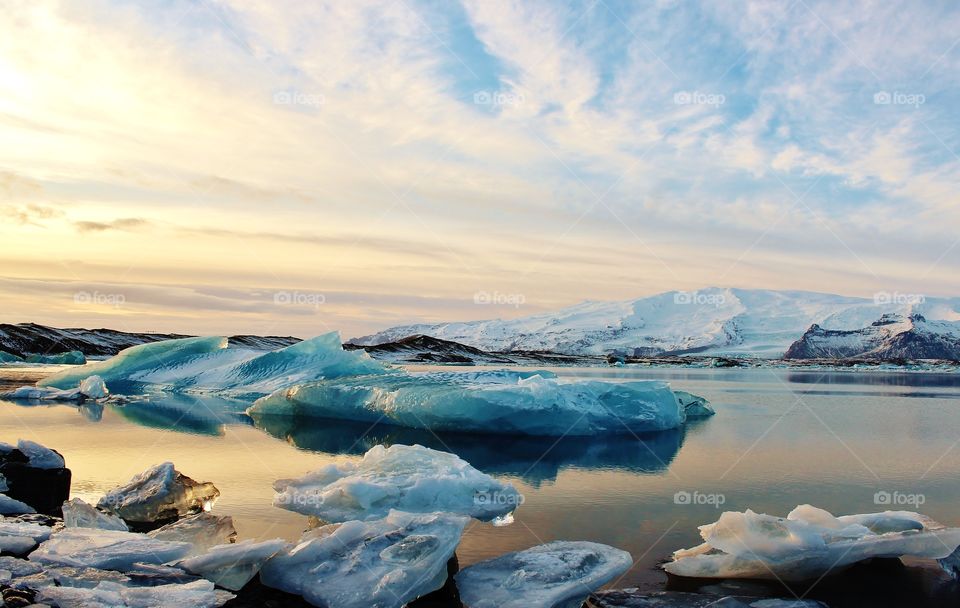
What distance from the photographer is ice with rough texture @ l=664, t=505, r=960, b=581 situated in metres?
4.15

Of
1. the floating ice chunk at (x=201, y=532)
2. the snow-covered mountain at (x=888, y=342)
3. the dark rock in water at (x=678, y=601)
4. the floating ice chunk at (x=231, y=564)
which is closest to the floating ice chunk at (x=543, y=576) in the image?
the dark rock in water at (x=678, y=601)

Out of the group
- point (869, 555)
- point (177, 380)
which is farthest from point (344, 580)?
point (177, 380)

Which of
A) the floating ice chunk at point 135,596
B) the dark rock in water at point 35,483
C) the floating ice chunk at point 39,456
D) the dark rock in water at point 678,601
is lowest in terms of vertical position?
the dark rock in water at point 35,483

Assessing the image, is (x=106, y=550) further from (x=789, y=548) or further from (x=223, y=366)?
(x=223, y=366)

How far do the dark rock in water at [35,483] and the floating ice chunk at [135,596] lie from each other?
231 cm

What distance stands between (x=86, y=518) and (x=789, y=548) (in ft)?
15.3

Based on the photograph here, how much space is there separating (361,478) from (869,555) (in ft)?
11.9

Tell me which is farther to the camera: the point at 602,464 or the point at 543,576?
the point at 602,464

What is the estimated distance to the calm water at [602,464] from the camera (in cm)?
524

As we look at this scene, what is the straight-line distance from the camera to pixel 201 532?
4.65 metres

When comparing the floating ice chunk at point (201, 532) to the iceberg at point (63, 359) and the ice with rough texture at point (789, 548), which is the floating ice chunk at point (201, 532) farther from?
the iceberg at point (63, 359)

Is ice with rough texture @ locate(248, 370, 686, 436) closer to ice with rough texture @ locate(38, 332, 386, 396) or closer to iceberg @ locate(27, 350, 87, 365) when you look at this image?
ice with rough texture @ locate(38, 332, 386, 396)

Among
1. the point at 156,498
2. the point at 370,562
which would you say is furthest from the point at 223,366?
the point at 370,562

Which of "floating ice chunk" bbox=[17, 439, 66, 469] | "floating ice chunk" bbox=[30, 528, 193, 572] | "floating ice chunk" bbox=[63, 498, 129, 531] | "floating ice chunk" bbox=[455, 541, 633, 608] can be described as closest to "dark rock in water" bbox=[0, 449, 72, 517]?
"floating ice chunk" bbox=[17, 439, 66, 469]
